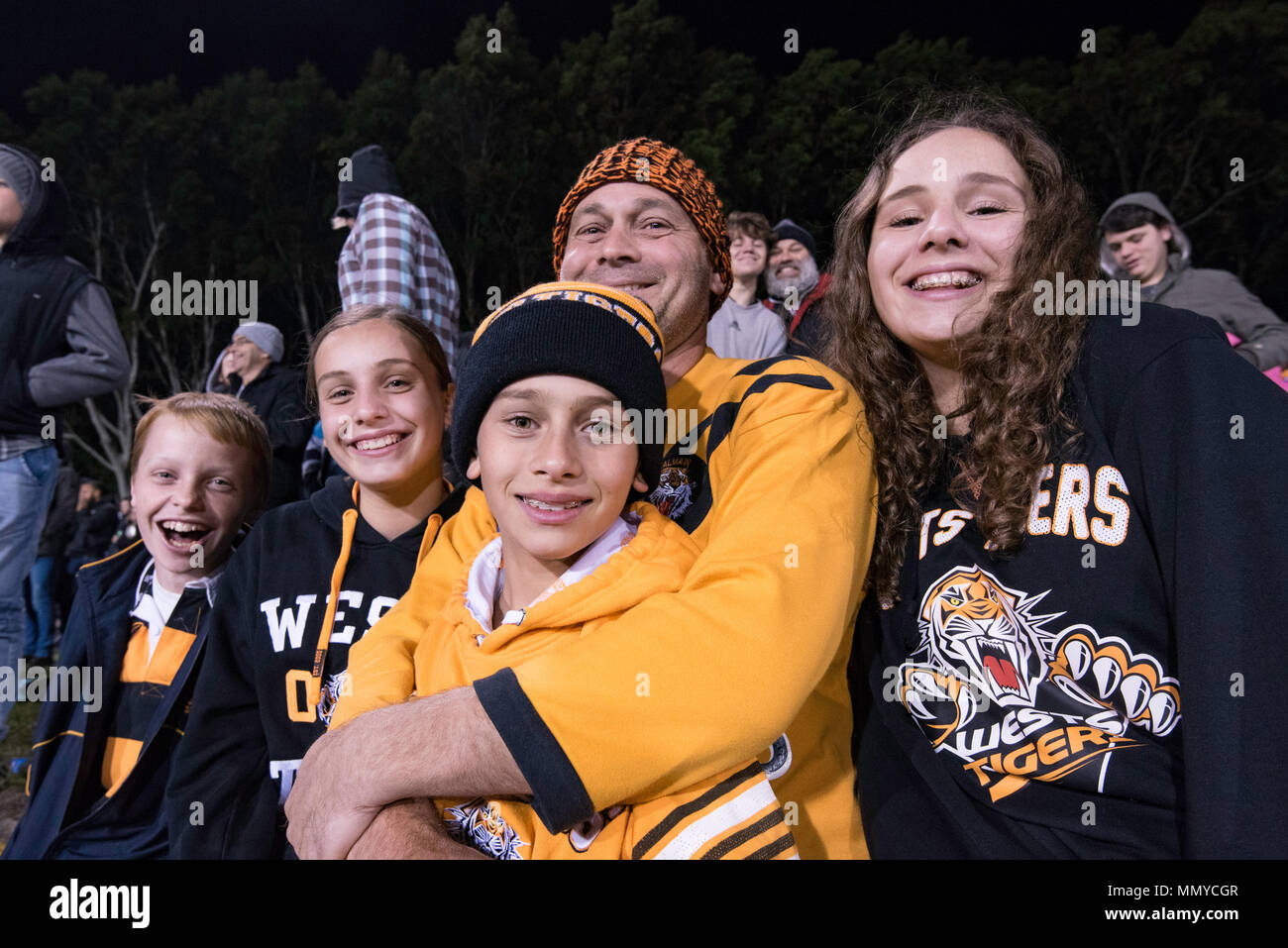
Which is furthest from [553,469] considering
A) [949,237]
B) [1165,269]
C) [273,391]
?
[1165,269]

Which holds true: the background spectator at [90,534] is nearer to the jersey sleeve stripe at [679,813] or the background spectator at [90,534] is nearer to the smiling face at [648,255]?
the smiling face at [648,255]

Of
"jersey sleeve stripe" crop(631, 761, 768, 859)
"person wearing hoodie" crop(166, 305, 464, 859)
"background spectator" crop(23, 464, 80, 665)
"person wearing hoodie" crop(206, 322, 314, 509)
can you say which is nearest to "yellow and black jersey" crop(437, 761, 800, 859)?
"jersey sleeve stripe" crop(631, 761, 768, 859)

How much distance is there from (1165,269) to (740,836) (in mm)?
4935

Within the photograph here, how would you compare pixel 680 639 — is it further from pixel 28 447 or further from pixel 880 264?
pixel 28 447

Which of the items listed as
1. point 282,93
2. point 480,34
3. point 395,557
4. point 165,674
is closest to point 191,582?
point 165,674

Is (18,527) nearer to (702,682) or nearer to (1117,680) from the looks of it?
(702,682)

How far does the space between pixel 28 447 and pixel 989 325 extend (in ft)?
12.8

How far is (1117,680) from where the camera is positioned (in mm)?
1459

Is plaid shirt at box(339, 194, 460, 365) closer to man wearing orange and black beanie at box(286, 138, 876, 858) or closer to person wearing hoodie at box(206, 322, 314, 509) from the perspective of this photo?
person wearing hoodie at box(206, 322, 314, 509)

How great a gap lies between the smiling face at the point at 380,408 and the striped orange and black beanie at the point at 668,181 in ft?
1.92

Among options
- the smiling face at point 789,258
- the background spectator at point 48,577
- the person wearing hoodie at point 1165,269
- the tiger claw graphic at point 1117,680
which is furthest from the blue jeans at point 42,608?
the person wearing hoodie at point 1165,269

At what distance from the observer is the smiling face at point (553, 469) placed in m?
1.51

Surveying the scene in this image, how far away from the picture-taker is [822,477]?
150 cm
